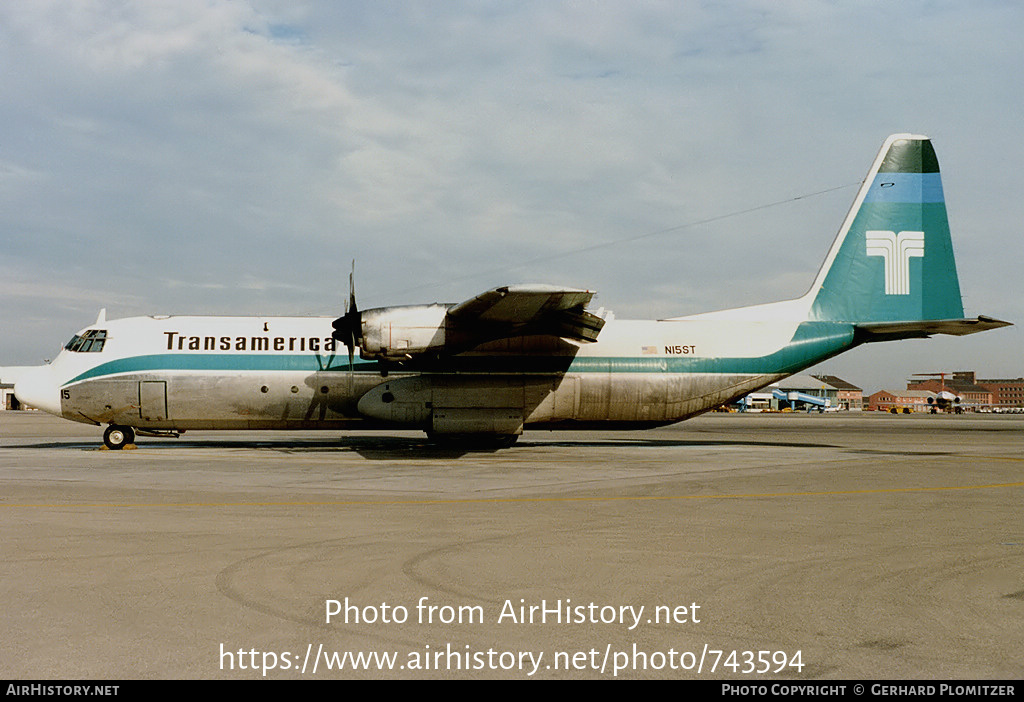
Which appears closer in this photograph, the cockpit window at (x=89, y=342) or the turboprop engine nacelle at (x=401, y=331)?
the turboprop engine nacelle at (x=401, y=331)

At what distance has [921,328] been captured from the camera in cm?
2111

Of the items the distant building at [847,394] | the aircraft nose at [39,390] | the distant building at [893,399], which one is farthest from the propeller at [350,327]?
the distant building at [893,399]

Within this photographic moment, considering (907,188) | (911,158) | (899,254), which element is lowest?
(899,254)

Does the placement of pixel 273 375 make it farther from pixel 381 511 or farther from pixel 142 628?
pixel 142 628

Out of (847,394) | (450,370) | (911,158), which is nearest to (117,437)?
(450,370)

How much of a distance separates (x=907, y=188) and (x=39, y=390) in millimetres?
26220

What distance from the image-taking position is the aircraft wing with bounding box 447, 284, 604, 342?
16328mm

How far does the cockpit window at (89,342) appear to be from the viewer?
2052cm

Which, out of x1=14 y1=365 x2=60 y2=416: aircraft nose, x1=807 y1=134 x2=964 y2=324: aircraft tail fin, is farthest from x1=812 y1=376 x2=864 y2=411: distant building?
x1=14 y1=365 x2=60 y2=416: aircraft nose

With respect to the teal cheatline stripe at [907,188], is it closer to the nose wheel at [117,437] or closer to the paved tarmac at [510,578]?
the paved tarmac at [510,578]

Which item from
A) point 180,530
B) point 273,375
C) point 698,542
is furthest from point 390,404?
point 698,542

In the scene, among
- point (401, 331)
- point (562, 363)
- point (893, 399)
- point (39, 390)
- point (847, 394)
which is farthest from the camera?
point (893, 399)

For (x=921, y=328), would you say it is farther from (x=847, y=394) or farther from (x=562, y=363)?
(x=847, y=394)

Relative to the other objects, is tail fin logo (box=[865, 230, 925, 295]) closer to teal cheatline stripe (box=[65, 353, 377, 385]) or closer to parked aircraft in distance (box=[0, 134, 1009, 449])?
parked aircraft in distance (box=[0, 134, 1009, 449])
